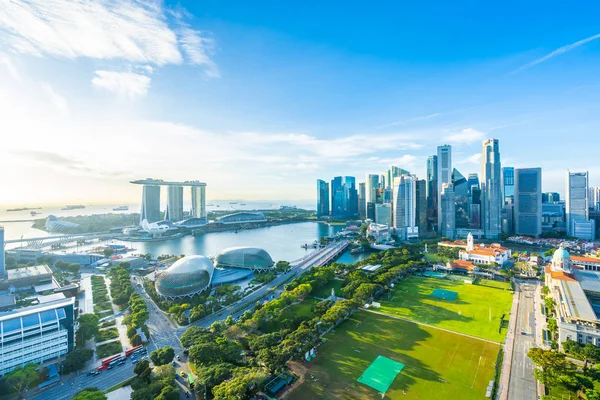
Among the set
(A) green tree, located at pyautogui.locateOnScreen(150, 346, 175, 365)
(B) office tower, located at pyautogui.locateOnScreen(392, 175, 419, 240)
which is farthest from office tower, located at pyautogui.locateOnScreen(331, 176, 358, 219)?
(A) green tree, located at pyautogui.locateOnScreen(150, 346, 175, 365)

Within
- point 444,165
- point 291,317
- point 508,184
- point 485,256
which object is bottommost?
point 291,317

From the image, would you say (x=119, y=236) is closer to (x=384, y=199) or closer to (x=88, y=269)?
(x=88, y=269)

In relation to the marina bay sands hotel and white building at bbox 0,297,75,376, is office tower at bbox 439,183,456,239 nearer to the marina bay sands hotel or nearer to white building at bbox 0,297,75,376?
white building at bbox 0,297,75,376

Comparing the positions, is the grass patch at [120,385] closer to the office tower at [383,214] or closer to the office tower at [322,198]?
the office tower at [383,214]

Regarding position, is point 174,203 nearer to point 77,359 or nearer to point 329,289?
point 329,289

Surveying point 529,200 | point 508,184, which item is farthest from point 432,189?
point 529,200

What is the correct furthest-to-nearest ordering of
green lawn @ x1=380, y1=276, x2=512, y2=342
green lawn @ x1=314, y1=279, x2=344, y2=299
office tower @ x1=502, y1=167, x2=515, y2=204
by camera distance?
office tower @ x1=502, y1=167, x2=515, y2=204 < green lawn @ x1=314, y1=279, x2=344, y2=299 < green lawn @ x1=380, y1=276, x2=512, y2=342

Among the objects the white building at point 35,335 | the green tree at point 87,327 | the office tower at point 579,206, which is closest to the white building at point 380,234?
the office tower at point 579,206
